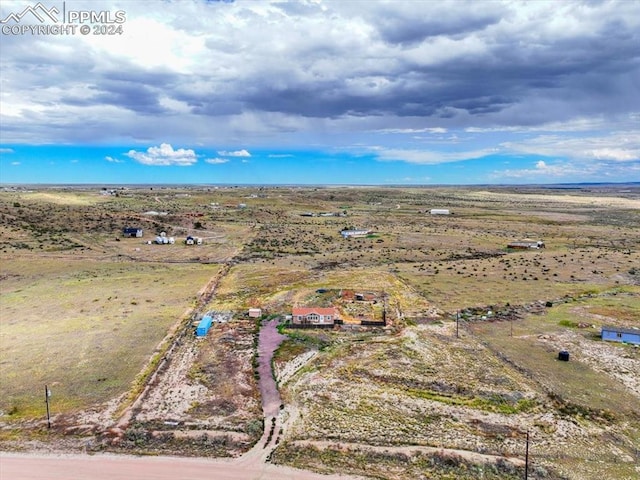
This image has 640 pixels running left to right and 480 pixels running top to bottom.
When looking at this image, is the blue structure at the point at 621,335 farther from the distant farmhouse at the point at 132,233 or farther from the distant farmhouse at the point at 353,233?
the distant farmhouse at the point at 132,233

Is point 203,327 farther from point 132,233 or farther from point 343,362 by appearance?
point 132,233

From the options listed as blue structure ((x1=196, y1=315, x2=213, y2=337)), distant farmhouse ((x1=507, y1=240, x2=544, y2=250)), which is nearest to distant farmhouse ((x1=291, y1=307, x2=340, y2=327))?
blue structure ((x1=196, y1=315, x2=213, y2=337))

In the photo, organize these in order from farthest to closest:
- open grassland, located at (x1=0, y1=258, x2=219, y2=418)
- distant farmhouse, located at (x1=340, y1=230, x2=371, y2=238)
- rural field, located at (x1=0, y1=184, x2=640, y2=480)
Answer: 1. distant farmhouse, located at (x1=340, y1=230, x2=371, y2=238)
2. open grassland, located at (x1=0, y1=258, x2=219, y2=418)
3. rural field, located at (x1=0, y1=184, x2=640, y2=480)

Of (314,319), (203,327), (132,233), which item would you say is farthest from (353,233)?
(203,327)

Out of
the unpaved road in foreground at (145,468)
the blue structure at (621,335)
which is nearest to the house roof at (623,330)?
the blue structure at (621,335)

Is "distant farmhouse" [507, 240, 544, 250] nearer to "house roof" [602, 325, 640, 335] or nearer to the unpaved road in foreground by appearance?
"house roof" [602, 325, 640, 335]
